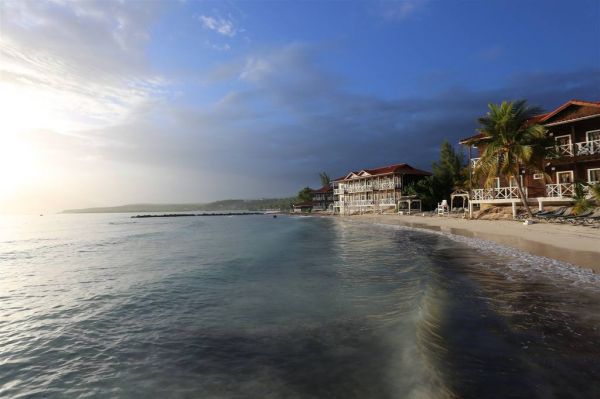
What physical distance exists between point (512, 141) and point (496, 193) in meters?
6.20

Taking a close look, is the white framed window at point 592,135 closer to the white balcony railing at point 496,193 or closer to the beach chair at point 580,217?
the white balcony railing at point 496,193

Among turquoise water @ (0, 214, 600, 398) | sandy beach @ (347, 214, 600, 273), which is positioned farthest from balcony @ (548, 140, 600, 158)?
turquoise water @ (0, 214, 600, 398)

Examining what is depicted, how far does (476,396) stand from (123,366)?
4.87 metres

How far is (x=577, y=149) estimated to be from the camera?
2450 centimetres

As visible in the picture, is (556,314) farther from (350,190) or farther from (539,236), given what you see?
(350,190)

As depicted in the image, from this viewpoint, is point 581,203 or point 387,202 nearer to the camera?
point 581,203

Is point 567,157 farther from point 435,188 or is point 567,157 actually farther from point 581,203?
point 435,188

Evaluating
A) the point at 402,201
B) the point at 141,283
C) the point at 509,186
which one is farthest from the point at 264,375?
the point at 402,201

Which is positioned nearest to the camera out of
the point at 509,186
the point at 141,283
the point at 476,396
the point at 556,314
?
the point at 476,396

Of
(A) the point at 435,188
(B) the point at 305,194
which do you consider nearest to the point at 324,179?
(B) the point at 305,194

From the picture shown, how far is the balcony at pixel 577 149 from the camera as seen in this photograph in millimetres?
23516

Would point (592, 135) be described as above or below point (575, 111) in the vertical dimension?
below

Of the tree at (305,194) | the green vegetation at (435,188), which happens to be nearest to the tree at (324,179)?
the tree at (305,194)

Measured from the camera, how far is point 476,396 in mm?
3949
